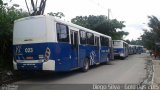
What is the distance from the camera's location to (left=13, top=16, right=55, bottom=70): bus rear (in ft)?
42.0

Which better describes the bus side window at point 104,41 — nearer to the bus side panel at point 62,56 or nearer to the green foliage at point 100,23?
the bus side panel at point 62,56

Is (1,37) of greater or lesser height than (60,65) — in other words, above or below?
above

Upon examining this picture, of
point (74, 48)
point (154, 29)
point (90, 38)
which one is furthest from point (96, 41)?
point (154, 29)

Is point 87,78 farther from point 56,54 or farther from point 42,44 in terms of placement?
point 42,44

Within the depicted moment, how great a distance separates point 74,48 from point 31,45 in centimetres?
312

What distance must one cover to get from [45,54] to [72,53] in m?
2.69

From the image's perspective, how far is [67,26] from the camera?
14.5 metres

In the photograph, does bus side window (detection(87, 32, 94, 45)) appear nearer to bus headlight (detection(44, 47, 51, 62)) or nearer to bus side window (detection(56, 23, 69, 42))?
bus side window (detection(56, 23, 69, 42))

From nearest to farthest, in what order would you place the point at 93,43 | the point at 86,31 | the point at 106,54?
the point at 86,31, the point at 93,43, the point at 106,54

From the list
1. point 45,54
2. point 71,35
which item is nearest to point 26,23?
point 45,54

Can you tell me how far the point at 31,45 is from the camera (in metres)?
13.1

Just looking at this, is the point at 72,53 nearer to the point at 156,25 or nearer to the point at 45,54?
the point at 45,54

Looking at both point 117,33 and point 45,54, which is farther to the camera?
point 117,33

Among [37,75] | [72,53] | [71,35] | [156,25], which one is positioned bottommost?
[37,75]
